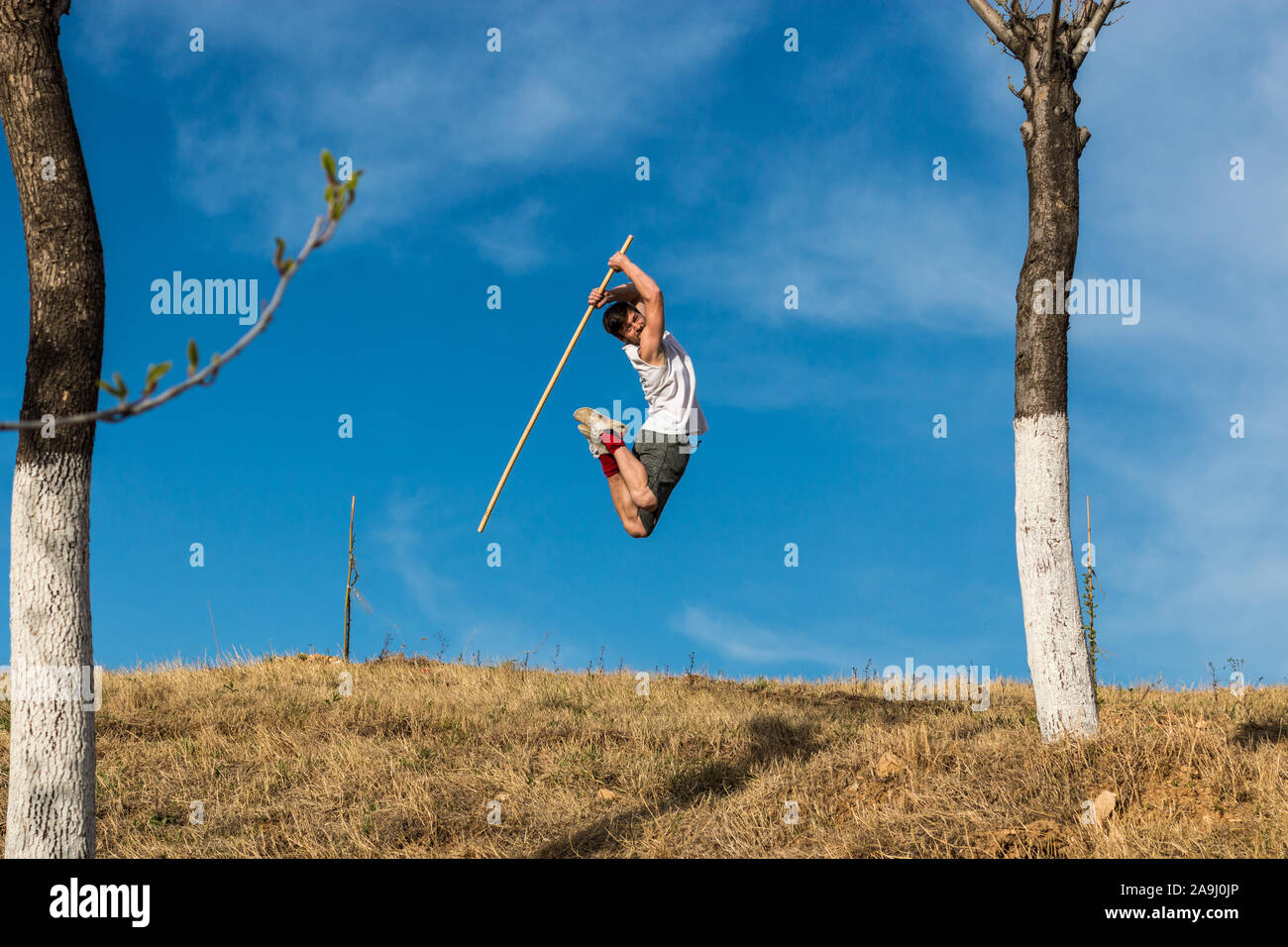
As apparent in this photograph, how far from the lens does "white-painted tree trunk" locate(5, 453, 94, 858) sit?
661cm

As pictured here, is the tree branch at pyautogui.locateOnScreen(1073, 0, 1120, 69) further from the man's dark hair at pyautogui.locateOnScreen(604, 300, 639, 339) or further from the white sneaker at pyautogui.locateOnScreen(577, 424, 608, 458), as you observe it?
the white sneaker at pyautogui.locateOnScreen(577, 424, 608, 458)

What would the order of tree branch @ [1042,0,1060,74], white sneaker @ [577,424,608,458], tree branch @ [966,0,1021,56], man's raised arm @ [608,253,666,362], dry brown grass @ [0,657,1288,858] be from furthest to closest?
tree branch @ [966,0,1021,56] < tree branch @ [1042,0,1060,74] < white sneaker @ [577,424,608,458] < man's raised arm @ [608,253,666,362] < dry brown grass @ [0,657,1288,858]

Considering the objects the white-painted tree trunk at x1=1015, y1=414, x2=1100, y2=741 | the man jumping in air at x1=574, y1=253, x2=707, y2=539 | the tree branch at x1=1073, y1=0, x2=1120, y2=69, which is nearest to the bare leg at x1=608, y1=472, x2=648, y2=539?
the man jumping in air at x1=574, y1=253, x2=707, y2=539

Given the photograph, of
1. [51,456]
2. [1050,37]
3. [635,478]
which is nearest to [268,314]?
[51,456]

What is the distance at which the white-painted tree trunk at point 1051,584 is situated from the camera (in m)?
9.11

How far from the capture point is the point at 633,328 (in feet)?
31.4

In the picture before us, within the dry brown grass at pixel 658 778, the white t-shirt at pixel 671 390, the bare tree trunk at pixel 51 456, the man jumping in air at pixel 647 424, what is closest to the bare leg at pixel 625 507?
the man jumping in air at pixel 647 424

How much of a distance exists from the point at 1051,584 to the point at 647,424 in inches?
163

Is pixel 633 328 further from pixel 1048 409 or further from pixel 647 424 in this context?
pixel 1048 409

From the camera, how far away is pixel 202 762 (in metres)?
11.2

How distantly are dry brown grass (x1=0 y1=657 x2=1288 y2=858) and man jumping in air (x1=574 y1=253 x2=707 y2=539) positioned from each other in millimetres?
2975

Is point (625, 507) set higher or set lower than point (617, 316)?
lower

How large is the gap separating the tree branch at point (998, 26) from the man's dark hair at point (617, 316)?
5037 millimetres
